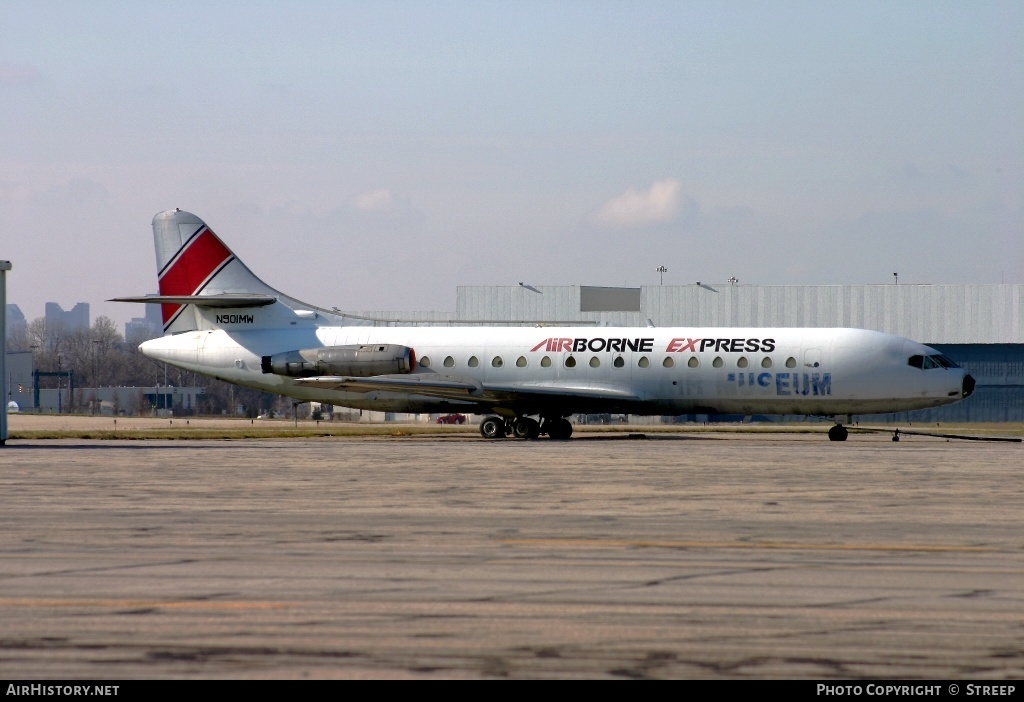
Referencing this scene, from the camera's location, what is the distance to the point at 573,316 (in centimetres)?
7400

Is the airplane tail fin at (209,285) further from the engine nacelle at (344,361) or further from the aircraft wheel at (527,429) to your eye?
the aircraft wheel at (527,429)

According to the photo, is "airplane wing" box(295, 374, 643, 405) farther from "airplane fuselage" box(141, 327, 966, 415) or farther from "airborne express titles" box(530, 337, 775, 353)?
"airborne express titles" box(530, 337, 775, 353)

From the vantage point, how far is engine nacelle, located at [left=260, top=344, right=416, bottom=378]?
136 ft

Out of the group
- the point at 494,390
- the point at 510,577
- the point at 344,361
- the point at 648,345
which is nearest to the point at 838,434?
the point at 648,345

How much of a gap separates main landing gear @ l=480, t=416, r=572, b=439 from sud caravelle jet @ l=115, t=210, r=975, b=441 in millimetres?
60

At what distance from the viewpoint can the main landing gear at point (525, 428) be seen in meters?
42.2

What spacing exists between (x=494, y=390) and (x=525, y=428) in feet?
6.85

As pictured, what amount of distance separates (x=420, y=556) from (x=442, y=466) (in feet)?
45.1

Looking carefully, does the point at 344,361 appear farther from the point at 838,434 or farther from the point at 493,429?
the point at 838,434

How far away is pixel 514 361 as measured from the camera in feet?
138

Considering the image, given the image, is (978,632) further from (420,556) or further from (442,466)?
(442,466)

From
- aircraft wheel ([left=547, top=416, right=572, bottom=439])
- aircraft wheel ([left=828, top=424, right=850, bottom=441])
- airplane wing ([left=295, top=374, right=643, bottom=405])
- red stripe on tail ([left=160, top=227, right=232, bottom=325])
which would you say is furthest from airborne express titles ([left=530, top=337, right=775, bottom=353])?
red stripe on tail ([left=160, top=227, right=232, bottom=325])
